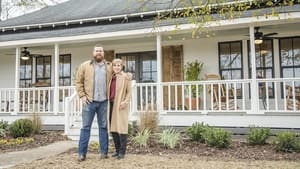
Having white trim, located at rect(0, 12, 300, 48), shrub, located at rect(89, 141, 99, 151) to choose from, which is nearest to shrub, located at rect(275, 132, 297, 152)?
white trim, located at rect(0, 12, 300, 48)

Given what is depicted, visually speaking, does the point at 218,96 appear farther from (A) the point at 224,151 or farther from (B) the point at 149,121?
(A) the point at 224,151

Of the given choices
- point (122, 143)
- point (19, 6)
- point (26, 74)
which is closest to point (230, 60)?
point (122, 143)

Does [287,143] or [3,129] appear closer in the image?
[287,143]

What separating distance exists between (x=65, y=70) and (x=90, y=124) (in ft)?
25.9

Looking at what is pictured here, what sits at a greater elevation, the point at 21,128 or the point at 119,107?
the point at 119,107

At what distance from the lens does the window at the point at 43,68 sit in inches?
521

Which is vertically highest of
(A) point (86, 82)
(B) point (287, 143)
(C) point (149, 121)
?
(A) point (86, 82)

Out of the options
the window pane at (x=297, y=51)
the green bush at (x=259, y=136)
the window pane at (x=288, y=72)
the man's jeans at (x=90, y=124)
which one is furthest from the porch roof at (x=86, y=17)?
the man's jeans at (x=90, y=124)

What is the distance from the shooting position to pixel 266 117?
319 inches

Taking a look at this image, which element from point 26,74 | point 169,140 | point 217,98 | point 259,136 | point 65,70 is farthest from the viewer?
point 26,74

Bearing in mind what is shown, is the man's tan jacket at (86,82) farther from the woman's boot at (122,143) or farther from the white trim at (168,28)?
the white trim at (168,28)

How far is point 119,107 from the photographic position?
5.62 metres

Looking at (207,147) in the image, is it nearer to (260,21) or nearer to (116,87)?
(116,87)

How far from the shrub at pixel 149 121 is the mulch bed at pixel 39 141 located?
2394mm
